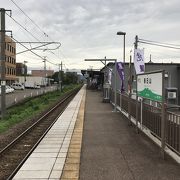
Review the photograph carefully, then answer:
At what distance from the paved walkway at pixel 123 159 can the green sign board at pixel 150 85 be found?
1380mm

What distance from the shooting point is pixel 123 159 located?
9.55 metres

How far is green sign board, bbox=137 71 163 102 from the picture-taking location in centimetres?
1016

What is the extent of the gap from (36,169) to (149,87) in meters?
4.37

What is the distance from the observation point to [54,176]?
25.9 feet

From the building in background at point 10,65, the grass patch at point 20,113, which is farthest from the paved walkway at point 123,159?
the building in background at point 10,65

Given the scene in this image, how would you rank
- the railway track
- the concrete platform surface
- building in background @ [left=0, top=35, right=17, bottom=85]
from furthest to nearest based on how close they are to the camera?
1. building in background @ [left=0, top=35, right=17, bottom=85]
2. the railway track
3. the concrete platform surface

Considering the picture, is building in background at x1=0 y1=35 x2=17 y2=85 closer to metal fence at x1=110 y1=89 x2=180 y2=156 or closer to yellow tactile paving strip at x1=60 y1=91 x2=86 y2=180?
metal fence at x1=110 y1=89 x2=180 y2=156

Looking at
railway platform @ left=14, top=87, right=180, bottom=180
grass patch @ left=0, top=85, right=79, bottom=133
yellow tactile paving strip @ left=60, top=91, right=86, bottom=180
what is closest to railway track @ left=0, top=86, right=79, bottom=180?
railway platform @ left=14, top=87, right=180, bottom=180

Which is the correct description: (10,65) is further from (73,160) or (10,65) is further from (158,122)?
(73,160)

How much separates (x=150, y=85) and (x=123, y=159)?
2643 millimetres

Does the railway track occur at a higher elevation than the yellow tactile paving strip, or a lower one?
lower

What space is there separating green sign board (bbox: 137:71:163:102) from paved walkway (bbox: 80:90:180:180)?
138cm

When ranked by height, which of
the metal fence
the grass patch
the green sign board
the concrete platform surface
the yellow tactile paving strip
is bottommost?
the grass patch

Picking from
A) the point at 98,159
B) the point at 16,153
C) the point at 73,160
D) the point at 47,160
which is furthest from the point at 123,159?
the point at 16,153
